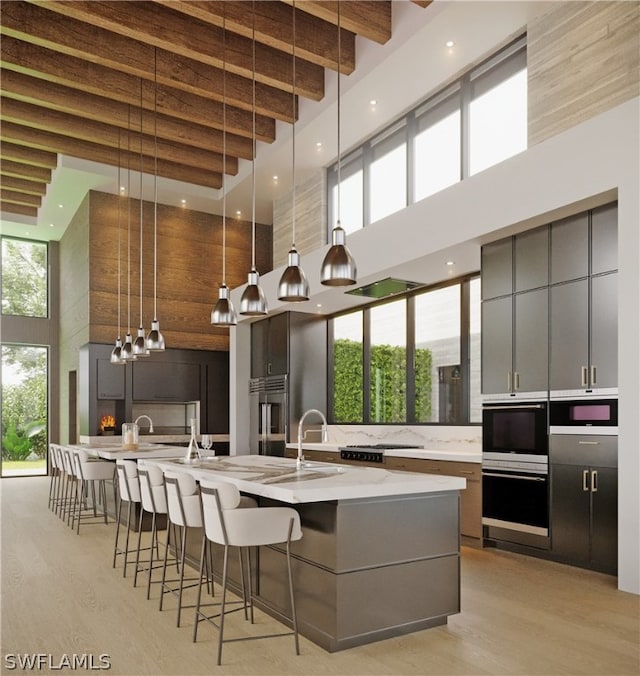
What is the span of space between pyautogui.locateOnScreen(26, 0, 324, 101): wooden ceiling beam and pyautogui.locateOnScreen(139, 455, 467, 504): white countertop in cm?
414

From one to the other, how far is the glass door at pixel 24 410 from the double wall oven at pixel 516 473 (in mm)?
10585

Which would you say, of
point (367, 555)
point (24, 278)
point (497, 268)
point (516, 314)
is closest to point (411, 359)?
point (497, 268)

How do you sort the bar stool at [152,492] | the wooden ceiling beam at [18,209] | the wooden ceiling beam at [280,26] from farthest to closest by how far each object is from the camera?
the wooden ceiling beam at [18,209], the wooden ceiling beam at [280,26], the bar stool at [152,492]

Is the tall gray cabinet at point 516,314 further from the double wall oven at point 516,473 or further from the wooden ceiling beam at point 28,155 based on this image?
the wooden ceiling beam at point 28,155

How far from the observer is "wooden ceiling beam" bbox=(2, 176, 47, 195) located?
418 inches

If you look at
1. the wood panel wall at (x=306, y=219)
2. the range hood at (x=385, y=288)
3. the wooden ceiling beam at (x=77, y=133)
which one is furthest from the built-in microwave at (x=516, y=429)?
the wooden ceiling beam at (x=77, y=133)

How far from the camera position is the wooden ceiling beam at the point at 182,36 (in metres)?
5.91

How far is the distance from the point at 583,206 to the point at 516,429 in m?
1.83

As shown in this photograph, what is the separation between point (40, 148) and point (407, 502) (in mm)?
7843

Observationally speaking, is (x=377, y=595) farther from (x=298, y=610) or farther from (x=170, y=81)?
(x=170, y=81)

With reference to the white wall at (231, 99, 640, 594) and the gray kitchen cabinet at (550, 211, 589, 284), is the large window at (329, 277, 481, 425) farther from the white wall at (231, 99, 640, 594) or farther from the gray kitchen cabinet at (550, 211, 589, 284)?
the gray kitchen cabinet at (550, 211, 589, 284)

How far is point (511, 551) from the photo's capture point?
5414 mm

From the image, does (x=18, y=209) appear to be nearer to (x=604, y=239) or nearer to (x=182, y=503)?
(x=182, y=503)

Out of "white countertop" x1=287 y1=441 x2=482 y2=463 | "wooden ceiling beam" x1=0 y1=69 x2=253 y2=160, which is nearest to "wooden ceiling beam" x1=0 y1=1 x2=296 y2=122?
"wooden ceiling beam" x1=0 y1=69 x2=253 y2=160
